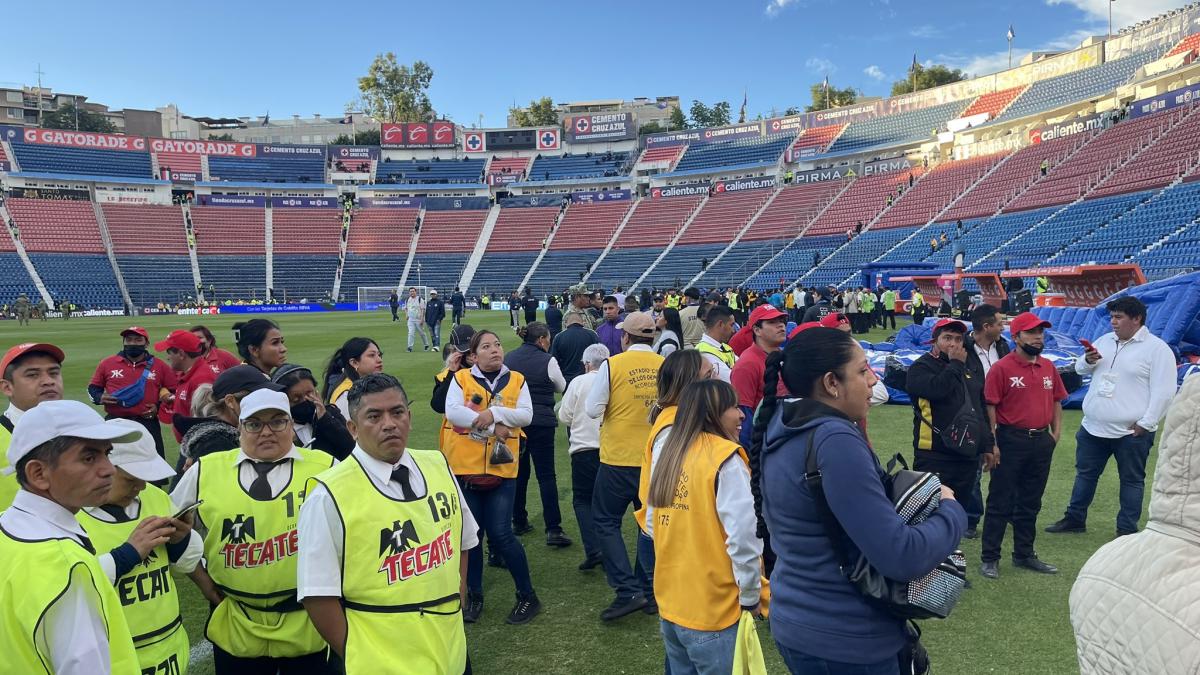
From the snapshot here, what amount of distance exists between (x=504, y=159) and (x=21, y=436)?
74117 mm

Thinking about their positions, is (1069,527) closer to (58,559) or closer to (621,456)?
(621,456)

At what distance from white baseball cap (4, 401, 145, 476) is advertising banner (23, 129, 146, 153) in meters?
74.2

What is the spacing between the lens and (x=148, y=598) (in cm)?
259

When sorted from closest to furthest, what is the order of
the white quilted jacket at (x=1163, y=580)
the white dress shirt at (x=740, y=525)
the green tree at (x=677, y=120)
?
the white quilted jacket at (x=1163, y=580)
the white dress shirt at (x=740, y=525)
the green tree at (x=677, y=120)

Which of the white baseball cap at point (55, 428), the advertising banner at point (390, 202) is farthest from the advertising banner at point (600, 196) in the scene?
the white baseball cap at point (55, 428)

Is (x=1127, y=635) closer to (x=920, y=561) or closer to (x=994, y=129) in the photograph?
(x=920, y=561)

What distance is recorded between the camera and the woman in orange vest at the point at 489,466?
15.8 feet

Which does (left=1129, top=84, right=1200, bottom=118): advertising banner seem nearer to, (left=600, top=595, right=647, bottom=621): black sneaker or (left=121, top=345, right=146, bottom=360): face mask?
(left=600, top=595, right=647, bottom=621): black sneaker

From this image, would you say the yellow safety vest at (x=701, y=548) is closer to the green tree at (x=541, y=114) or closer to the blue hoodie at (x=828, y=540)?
the blue hoodie at (x=828, y=540)

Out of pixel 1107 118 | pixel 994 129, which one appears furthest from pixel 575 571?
pixel 994 129

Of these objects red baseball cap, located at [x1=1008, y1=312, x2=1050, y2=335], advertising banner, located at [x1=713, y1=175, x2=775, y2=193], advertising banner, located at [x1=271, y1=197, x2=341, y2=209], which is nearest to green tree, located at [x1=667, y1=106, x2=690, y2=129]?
advertising banner, located at [x1=713, y1=175, x2=775, y2=193]

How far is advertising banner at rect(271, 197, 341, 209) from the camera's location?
64562 mm

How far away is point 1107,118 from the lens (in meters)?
39.5

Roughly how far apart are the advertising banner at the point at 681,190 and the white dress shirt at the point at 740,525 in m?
61.5
